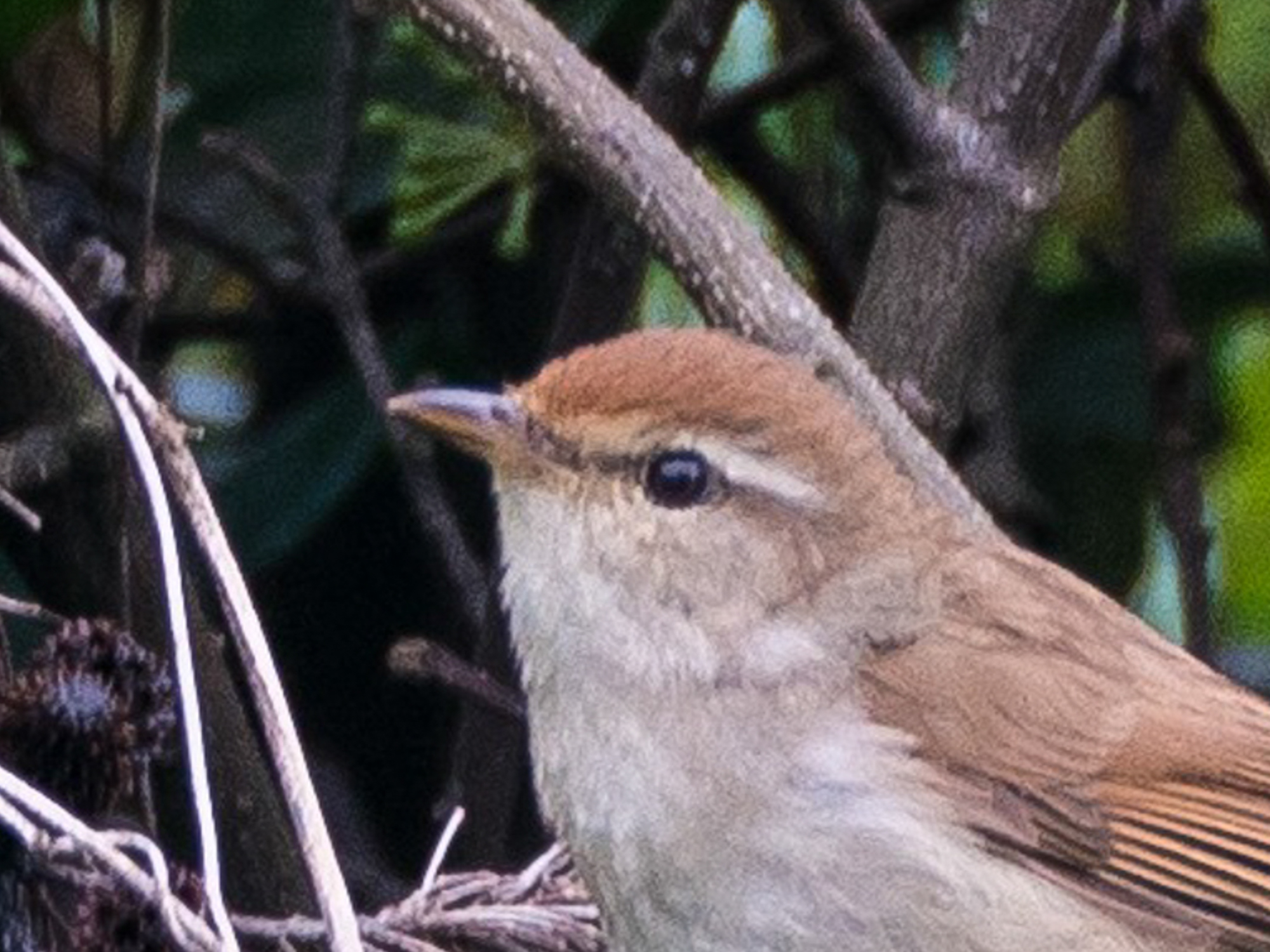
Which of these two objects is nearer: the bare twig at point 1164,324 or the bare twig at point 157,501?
the bare twig at point 157,501

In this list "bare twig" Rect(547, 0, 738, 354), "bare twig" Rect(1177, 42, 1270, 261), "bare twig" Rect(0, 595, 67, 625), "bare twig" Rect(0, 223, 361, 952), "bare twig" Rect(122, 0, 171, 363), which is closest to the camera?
"bare twig" Rect(0, 223, 361, 952)

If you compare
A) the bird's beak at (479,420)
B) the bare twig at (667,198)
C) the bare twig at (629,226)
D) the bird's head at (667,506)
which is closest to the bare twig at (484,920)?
the bird's head at (667,506)

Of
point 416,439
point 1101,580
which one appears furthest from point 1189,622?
point 416,439

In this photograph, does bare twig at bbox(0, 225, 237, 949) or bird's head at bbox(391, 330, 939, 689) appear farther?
bird's head at bbox(391, 330, 939, 689)

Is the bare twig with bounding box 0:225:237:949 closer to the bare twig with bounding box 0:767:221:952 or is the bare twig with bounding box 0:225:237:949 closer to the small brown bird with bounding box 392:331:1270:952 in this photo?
the bare twig with bounding box 0:767:221:952

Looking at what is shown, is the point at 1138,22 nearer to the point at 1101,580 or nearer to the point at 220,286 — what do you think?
the point at 1101,580

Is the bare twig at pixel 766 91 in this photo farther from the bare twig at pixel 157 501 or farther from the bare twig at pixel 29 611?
the bare twig at pixel 157 501

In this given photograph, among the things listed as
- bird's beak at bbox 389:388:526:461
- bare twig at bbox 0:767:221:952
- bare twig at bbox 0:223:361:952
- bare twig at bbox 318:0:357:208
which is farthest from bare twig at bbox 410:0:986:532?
bare twig at bbox 0:767:221:952

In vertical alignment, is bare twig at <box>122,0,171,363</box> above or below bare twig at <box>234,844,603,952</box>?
above
